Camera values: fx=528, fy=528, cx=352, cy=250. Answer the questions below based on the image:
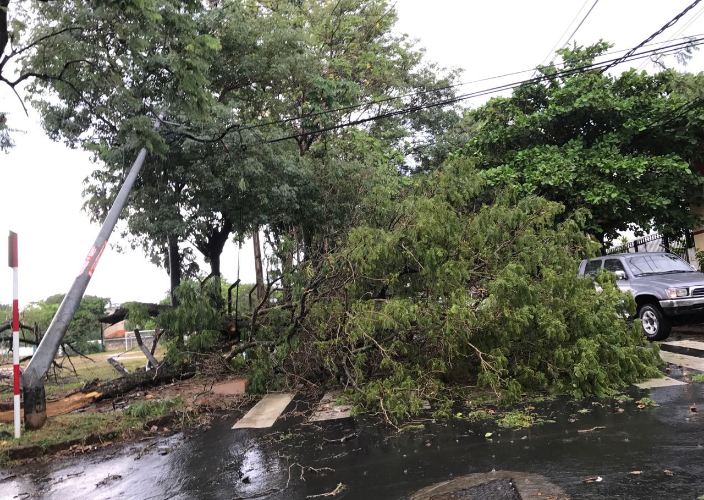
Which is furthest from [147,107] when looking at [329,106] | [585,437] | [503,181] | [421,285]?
[503,181]

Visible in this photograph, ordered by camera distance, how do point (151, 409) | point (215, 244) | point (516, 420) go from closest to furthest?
point (516, 420) → point (151, 409) → point (215, 244)

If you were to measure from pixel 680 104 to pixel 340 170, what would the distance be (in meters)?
8.79

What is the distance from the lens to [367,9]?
19719mm

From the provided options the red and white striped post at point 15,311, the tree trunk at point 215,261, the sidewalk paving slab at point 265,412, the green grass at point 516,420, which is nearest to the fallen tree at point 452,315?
the sidewalk paving slab at point 265,412

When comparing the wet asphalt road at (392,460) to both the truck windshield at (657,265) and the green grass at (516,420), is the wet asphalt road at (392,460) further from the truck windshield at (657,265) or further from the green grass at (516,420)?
the truck windshield at (657,265)

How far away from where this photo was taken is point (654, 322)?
33.0ft

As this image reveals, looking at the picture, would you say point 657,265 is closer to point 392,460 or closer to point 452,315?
point 452,315

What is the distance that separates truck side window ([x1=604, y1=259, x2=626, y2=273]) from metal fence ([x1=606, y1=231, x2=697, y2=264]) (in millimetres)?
5766

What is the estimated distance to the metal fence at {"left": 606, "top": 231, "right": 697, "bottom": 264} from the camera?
1565 centimetres

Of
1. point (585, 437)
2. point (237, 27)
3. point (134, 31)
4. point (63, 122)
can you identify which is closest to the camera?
point (585, 437)

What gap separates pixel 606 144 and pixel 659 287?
5.51 m

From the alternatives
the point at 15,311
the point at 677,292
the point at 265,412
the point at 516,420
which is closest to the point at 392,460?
the point at 516,420

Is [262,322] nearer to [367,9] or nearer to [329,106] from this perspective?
[329,106]

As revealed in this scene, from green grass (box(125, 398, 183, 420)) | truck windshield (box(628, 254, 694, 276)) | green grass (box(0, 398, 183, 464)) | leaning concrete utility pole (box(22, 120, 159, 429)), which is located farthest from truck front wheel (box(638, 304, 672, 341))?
leaning concrete utility pole (box(22, 120, 159, 429))
